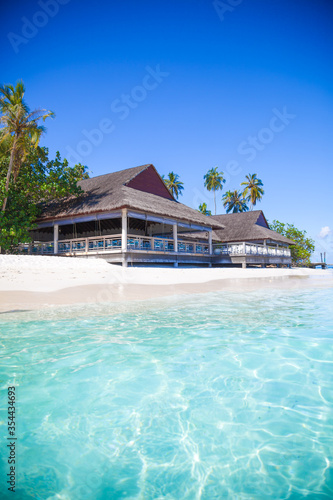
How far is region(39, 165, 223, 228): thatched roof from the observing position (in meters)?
19.0

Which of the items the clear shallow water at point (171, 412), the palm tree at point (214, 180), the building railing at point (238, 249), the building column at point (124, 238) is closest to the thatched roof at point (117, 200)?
the building column at point (124, 238)

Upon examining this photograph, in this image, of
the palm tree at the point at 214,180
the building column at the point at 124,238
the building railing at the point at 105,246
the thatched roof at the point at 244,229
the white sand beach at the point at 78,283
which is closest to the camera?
the white sand beach at the point at 78,283

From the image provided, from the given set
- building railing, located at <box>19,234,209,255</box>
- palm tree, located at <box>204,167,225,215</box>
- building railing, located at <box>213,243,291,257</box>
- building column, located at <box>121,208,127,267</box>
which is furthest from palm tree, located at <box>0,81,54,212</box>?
palm tree, located at <box>204,167,225,215</box>

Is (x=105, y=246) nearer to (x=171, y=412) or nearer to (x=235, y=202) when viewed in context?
(x=171, y=412)

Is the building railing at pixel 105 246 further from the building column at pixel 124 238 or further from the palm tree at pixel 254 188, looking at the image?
the palm tree at pixel 254 188

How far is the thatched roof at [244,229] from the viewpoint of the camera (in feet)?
104

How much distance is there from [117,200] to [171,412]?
16.9m

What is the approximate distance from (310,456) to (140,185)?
2307 centimetres

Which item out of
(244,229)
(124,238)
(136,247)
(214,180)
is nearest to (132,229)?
(136,247)

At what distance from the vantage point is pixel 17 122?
19.7 m

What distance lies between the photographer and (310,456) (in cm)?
222

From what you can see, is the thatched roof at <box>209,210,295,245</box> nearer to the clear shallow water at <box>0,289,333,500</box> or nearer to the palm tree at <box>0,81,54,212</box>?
the palm tree at <box>0,81,54,212</box>

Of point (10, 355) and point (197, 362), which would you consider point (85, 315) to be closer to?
point (10, 355)

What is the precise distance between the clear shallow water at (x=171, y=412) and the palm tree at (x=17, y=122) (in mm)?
18376
